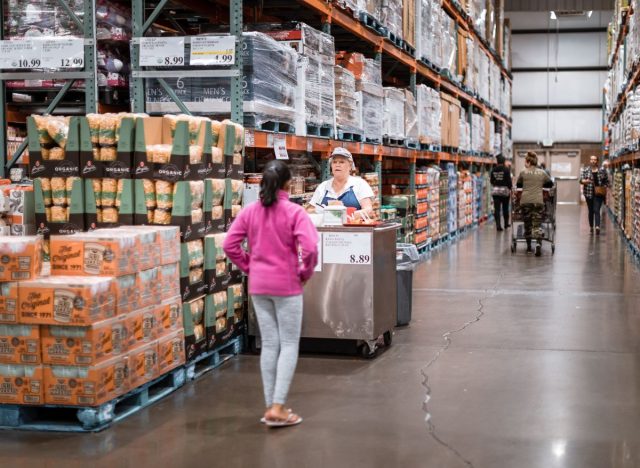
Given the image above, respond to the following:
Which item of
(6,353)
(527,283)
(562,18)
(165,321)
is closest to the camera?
(6,353)

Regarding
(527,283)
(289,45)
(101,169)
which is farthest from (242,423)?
(527,283)

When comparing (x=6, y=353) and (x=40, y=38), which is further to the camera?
(x=40, y=38)

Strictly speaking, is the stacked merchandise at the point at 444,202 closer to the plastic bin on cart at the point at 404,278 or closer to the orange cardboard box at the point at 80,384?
the plastic bin on cart at the point at 404,278

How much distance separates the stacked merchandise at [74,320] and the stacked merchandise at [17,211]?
95cm

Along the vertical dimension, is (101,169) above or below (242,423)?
above

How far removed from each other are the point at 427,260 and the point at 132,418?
1010cm

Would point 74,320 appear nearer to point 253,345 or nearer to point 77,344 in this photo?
point 77,344

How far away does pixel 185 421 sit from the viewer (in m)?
5.18

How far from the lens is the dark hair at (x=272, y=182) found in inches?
196

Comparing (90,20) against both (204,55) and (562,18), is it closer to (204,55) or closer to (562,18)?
(204,55)

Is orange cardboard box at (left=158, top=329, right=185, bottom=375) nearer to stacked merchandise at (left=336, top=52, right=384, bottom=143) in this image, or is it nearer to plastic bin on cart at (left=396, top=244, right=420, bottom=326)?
plastic bin on cart at (left=396, top=244, right=420, bottom=326)

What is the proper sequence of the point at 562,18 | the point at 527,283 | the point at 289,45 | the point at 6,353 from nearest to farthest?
1. the point at 6,353
2. the point at 289,45
3. the point at 527,283
4. the point at 562,18

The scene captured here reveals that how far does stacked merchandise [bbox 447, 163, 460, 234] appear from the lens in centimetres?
1934

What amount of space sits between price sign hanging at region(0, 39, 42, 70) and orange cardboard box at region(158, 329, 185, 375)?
285 centimetres
